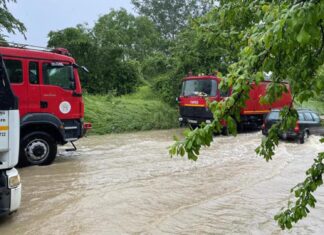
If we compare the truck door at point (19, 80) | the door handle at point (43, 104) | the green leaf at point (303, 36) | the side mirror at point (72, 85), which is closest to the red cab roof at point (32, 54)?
the truck door at point (19, 80)

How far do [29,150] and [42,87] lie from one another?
152 cm

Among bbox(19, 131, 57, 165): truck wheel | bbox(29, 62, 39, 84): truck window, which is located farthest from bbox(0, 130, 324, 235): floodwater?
bbox(29, 62, 39, 84): truck window

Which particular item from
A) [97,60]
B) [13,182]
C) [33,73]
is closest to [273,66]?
[13,182]

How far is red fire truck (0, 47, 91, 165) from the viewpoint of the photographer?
975 centimetres

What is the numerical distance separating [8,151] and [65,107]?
5.19m

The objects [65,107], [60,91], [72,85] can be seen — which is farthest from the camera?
[72,85]

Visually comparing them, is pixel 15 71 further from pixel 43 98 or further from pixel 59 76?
pixel 59 76

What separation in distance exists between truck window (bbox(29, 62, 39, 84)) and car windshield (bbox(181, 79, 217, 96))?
8501mm

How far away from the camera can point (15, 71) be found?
9.71 metres

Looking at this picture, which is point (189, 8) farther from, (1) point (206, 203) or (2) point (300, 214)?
(2) point (300, 214)

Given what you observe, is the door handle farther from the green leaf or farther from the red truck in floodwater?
the green leaf

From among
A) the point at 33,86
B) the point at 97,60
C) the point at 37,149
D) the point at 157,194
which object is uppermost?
the point at 97,60

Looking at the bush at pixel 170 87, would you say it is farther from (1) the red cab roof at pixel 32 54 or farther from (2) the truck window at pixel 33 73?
(2) the truck window at pixel 33 73

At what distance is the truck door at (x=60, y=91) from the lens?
1019 centimetres
